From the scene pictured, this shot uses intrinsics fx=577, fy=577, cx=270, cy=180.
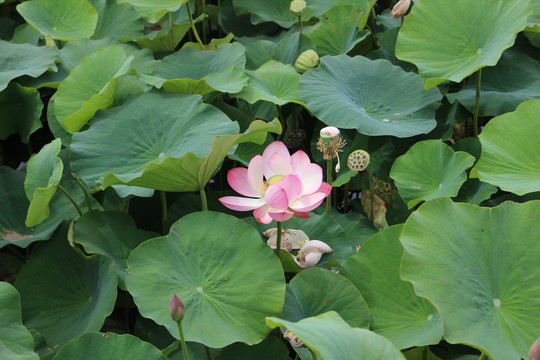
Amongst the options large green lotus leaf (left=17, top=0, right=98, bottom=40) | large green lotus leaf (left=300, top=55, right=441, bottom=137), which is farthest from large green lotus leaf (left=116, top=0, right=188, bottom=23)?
large green lotus leaf (left=300, top=55, right=441, bottom=137)

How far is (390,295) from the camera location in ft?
3.17

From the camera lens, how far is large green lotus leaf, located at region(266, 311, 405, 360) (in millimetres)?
668

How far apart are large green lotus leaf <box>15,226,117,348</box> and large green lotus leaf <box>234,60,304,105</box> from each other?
55 cm

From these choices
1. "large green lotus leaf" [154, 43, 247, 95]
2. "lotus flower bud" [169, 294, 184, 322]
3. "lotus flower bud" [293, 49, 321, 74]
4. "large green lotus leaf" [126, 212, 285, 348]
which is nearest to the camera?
"lotus flower bud" [169, 294, 184, 322]

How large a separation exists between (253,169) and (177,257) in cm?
20

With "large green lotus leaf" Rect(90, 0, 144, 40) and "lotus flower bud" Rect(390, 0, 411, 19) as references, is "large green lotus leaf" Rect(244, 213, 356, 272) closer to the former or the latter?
"lotus flower bud" Rect(390, 0, 411, 19)

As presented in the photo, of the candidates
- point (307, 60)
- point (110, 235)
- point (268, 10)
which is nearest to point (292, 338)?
point (110, 235)

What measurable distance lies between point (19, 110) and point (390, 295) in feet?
3.79

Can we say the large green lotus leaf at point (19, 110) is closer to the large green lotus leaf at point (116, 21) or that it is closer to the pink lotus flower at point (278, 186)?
the large green lotus leaf at point (116, 21)

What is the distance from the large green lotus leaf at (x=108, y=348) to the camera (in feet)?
2.87

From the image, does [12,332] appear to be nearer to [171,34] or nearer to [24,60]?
[24,60]

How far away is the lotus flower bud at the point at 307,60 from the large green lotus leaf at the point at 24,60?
0.66 m

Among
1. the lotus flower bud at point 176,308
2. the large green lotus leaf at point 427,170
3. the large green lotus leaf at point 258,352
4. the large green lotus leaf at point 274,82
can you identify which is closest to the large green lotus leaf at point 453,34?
the large green lotus leaf at point 427,170

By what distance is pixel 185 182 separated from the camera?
1.08 m
